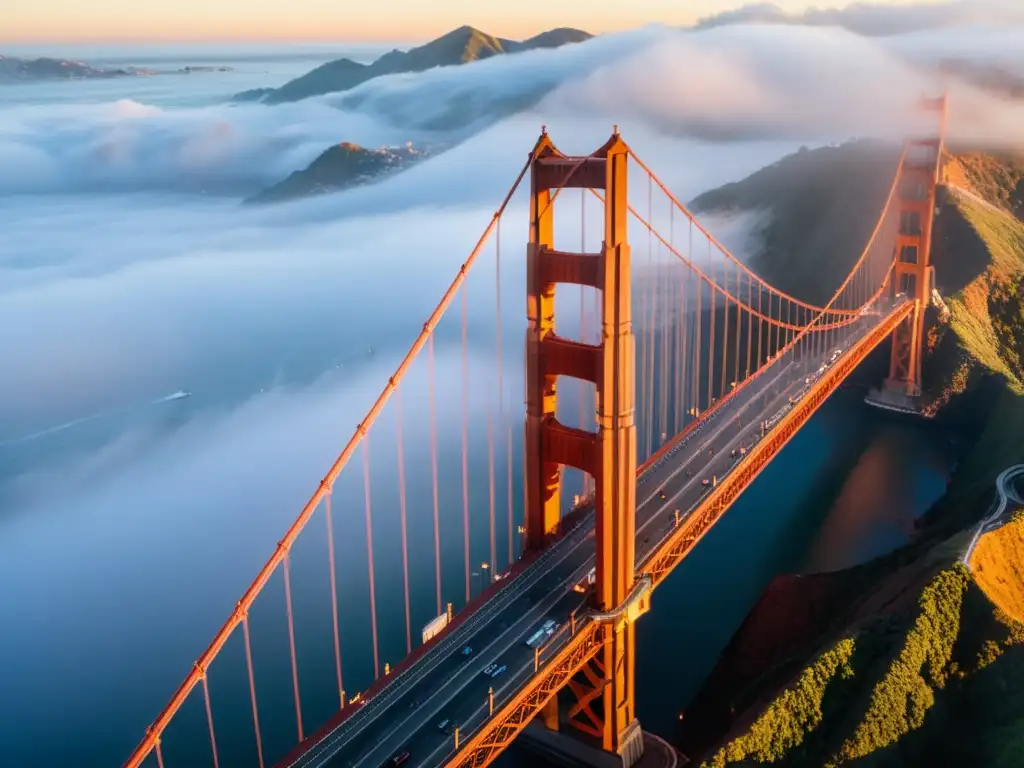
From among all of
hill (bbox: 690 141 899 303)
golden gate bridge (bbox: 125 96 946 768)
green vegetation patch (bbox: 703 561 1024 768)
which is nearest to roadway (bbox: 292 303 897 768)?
golden gate bridge (bbox: 125 96 946 768)

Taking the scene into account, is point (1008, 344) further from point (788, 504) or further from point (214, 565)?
point (214, 565)

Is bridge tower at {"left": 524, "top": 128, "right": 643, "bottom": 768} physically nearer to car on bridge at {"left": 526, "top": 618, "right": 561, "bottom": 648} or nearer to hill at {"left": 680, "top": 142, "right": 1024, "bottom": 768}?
car on bridge at {"left": 526, "top": 618, "right": 561, "bottom": 648}

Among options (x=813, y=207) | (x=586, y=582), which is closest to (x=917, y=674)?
(x=586, y=582)

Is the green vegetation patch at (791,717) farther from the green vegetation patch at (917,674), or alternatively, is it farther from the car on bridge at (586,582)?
the car on bridge at (586,582)

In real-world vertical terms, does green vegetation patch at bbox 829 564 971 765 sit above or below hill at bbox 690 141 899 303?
below

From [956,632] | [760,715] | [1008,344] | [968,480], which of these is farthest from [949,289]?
[760,715]

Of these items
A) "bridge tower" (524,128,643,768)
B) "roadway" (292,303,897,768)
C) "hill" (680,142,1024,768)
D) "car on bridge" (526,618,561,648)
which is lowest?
"hill" (680,142,1024,768)

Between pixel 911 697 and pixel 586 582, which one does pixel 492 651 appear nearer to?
pixel 586 582
